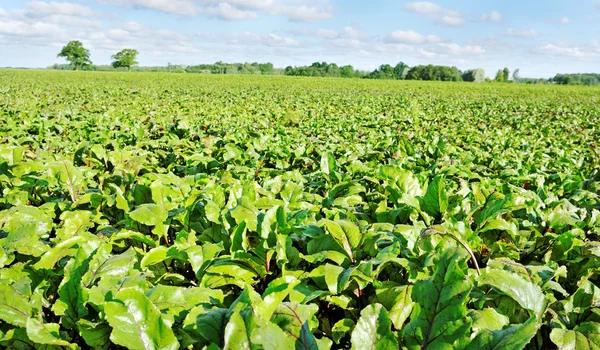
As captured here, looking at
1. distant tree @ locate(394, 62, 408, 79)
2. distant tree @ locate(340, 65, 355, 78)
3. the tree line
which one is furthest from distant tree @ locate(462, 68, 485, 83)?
distant tree @ locate(340, 65, 355, 78)

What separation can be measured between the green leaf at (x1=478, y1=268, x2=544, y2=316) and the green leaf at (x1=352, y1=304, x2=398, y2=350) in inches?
18.8

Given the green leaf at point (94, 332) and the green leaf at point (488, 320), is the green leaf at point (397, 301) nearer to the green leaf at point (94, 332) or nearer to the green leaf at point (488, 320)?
the green leaf at point (488, 320)

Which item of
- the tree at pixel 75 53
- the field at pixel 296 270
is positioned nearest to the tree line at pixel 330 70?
the tree at pixel 75 53

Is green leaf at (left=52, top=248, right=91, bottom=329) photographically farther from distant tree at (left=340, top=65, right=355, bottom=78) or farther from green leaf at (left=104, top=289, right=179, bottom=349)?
distant tree at (left=340, top=65, right=355, bottom=78)

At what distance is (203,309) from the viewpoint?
1.24 metres

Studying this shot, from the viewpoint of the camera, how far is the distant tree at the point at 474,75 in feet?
299

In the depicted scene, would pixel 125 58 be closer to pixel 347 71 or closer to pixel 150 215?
pixel 347 71

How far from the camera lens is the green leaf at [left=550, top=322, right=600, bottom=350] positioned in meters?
1.20

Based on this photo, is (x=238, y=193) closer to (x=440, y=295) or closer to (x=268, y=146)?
(x=440, y=295)

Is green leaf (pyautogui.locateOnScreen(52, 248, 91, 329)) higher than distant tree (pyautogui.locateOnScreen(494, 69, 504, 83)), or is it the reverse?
distant tree (pyautogui.locateOnScreen(494, 69, 504, 83))

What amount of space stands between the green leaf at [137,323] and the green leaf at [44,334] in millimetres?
223

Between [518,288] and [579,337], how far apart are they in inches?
7.9

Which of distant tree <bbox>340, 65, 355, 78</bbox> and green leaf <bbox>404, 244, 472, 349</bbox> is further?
distant tree <bbox>340, 65, 355, 78</bbox>

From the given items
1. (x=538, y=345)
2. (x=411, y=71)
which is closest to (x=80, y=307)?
(x=538, y=345)
